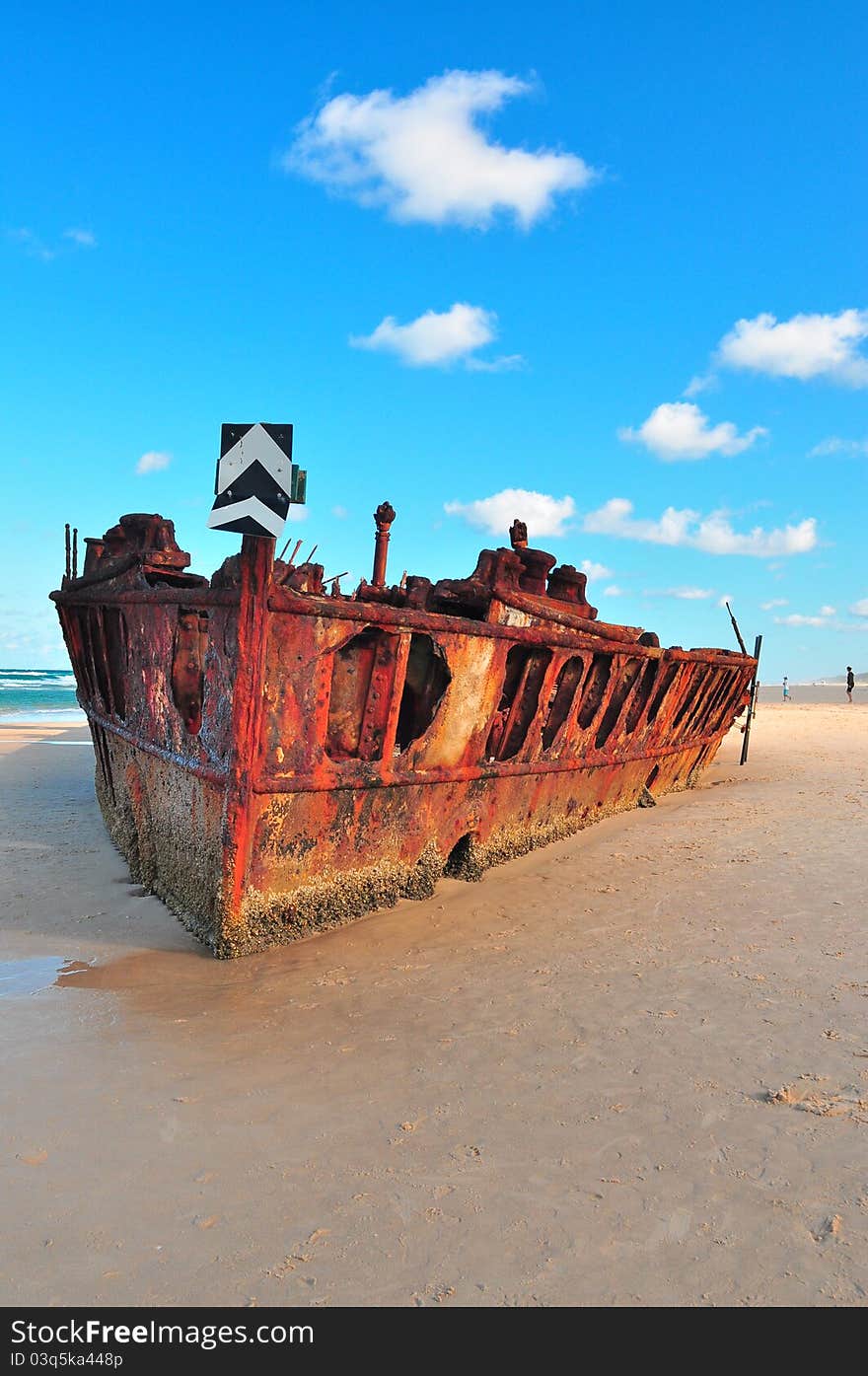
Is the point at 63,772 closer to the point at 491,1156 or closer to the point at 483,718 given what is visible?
the point at 483,718

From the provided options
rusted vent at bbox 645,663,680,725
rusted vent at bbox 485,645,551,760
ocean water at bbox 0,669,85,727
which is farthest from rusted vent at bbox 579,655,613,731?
ocean water at bbox 0,669,85,727

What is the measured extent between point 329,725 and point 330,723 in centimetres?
1

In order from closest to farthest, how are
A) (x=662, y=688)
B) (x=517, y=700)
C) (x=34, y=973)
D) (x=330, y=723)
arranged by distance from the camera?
(x=34, y=973) < (x=330, y=723) < (x=517, y=700) < (x=662, y=688)

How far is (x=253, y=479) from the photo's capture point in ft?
13.4

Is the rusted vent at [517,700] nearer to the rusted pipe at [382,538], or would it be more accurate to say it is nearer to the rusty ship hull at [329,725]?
the rusty ship hull at [329,725]

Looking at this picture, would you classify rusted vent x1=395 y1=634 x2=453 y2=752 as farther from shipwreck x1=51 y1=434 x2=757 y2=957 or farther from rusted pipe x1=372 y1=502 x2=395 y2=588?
rusted pipe x1=372 y1=502 x2=395 y2=588

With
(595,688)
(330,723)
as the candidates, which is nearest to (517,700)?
(595,688)

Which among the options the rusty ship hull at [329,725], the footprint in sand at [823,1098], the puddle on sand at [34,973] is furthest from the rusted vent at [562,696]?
the footprint in sand at [823,1098]

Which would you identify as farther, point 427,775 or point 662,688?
point 662,688

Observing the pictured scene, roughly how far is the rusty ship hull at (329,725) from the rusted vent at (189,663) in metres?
0.01

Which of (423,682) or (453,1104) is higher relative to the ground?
(423,682)

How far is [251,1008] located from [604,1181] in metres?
1.97

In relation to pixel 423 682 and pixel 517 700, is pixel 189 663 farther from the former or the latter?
pixel 517 700

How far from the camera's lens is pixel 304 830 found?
4852 millimetres
